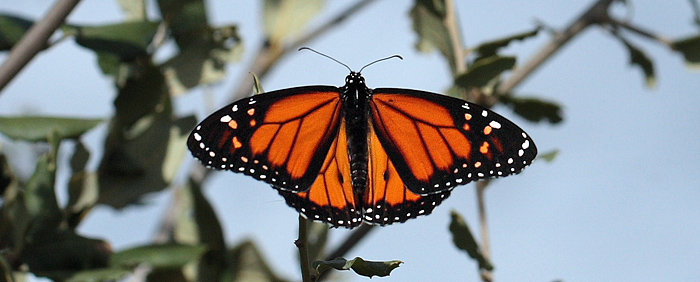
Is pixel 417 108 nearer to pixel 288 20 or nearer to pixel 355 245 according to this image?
pixel 355 245

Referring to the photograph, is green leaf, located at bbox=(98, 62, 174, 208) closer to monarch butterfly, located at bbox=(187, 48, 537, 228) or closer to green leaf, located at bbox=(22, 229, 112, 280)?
green leaf, located at bbox=(22, 229, 112, 280)

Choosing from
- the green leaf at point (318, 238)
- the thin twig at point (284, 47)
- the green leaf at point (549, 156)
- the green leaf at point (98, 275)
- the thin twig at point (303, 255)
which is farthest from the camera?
the thin twig at point (284, 47)

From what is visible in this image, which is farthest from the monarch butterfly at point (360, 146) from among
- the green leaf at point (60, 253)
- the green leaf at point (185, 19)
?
the green leaf at point (185, 19)

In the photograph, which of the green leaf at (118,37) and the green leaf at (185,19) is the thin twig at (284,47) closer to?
the green leaf at (185,19)

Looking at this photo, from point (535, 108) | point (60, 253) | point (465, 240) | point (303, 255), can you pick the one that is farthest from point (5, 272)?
point (535, 108)

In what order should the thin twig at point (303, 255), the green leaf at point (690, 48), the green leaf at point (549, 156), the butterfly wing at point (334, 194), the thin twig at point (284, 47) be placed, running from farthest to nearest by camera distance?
1. the thin twig at point (284, 47)
2. the green leaf at point (690, 48)
3. the green leaf at point (549, 156)
4. the butterfly wing at point (334, 194)
5. the thin twig at point (303, 255)

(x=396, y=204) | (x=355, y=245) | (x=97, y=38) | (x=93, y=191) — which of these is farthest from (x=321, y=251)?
(x=97, y=38)

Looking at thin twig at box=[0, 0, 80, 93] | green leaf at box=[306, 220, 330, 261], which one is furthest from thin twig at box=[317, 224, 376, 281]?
thin twig at box=[0, 0, 80, 93]
